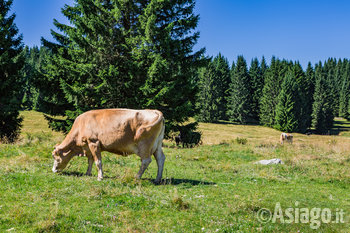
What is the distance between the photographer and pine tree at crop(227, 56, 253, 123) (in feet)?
259

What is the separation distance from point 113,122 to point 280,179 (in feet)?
21.3

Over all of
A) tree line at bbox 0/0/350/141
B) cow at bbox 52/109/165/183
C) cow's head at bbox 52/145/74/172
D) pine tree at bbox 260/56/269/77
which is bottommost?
cow's head at bbox 52/145/74/172

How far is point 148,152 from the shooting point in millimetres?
8664

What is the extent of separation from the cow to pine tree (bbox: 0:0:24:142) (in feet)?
41.4

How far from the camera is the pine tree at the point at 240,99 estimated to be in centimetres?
7881

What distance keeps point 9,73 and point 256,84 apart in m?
78.9

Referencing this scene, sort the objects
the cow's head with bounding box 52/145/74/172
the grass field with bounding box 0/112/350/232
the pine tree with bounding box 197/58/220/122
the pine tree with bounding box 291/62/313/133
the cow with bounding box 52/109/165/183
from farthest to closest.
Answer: the pine tree with bounding box 197/58/220/122 → the pine tree with bounding box 291/62/313/133 → the cow's head with bounding box 52/145/74/172 → the cow with bounding box 52/109/165/183 → the grass field with bounding box 0/112/350/232

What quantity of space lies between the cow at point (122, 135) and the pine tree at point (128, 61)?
32.0ft

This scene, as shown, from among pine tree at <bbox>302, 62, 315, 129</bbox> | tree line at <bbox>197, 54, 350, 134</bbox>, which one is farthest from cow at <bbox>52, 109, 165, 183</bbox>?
pine tree at <bbox>302, 62, 315, 129</bbox>

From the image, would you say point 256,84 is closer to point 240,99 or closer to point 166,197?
point 240,99

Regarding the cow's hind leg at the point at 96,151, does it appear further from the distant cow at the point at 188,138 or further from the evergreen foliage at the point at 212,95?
the evergreen foliage at the point at 212,95

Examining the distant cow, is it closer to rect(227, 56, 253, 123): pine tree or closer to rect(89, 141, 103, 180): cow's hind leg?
rect(89, 141, 103, 180): cow's hind leg

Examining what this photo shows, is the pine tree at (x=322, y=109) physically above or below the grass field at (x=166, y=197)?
above

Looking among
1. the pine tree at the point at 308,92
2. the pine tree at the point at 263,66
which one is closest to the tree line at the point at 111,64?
the pine tree at the point at 308,92
